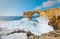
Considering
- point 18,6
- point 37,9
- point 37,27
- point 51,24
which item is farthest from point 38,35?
point 18,6

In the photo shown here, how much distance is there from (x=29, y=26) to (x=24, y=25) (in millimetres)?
63

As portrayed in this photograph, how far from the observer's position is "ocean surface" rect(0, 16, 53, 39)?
152cm

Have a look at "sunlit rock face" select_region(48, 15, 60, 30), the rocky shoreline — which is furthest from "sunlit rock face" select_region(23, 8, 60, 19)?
the rocky shoreline

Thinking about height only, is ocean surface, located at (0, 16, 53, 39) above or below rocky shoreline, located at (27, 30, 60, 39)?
above

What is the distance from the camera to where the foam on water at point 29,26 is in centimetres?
152

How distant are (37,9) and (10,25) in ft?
1.26

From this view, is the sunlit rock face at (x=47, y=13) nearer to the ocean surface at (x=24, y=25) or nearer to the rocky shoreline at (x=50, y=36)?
the ocean surface at (x=24, y=25)

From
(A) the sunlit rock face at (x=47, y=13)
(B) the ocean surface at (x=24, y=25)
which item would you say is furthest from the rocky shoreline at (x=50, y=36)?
(A) the sunlit rock face at (x=47, y=13)

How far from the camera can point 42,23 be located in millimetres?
1531

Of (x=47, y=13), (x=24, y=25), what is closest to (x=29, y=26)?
(x=24, y=25)

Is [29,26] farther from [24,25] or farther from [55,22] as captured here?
[55,22]

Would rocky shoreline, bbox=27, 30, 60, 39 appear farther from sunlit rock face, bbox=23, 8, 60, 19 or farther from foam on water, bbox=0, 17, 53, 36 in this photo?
sunlit rock face, bbox=23, 8, 60, 19

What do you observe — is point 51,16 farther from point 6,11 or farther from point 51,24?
point 6,11

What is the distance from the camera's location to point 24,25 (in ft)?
5.06
